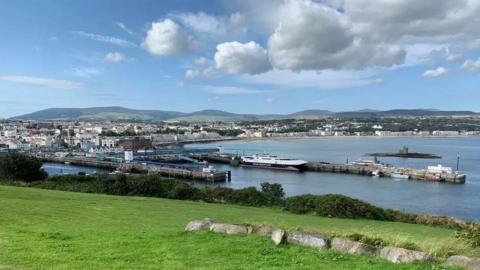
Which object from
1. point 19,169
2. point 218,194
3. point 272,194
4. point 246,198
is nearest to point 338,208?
point 246,198

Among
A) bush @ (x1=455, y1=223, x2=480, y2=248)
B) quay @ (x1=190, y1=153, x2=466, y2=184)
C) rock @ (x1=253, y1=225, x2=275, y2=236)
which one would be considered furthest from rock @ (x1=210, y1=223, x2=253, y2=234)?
quay @ (x1=190, y1=153, x2=466, y2=184)

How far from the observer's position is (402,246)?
732cm

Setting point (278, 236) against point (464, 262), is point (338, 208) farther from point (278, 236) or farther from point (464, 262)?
point (464, 262)

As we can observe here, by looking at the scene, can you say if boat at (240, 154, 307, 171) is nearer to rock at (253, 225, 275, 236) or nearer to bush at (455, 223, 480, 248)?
bush at (455, 223, 480, 248)

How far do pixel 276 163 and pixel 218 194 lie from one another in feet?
193

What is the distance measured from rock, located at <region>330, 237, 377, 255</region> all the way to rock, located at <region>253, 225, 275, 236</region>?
4.37 feet

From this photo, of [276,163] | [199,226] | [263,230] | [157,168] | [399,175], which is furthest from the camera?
[276,163]

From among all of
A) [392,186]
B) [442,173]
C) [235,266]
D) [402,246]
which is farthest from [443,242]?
[442,173]

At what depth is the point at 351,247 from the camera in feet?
23.9

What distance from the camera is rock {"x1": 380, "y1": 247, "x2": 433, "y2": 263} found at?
6.68m

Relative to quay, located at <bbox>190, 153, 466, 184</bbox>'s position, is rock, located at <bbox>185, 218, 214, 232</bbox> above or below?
above

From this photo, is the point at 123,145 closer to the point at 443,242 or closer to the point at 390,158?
the point at 390,158

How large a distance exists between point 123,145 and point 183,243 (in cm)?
12691

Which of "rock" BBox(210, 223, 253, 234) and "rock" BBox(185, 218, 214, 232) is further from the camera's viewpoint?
"rock" BBox(185, 218, 214, 232)
